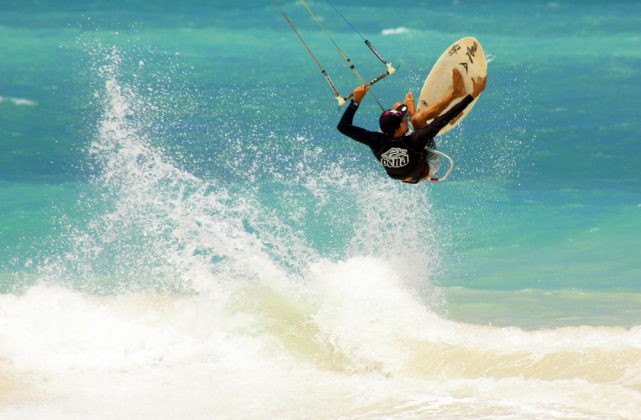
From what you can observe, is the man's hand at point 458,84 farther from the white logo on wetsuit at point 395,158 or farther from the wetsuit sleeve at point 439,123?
the white logo on wetsuit at point 395,158

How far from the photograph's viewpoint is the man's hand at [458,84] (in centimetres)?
1087

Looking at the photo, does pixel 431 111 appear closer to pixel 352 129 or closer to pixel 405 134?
pixel 405 134

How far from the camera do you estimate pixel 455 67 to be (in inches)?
438

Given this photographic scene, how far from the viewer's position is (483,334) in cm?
1265

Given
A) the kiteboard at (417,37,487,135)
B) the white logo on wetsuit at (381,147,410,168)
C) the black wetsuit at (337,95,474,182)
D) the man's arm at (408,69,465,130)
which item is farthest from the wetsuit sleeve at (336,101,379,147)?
the kiteboard at (417,37,487,135)

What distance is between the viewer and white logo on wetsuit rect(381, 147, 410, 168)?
33.3ft

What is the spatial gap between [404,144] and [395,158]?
179 millimetres

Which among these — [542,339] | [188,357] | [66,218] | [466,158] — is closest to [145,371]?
[188,357]

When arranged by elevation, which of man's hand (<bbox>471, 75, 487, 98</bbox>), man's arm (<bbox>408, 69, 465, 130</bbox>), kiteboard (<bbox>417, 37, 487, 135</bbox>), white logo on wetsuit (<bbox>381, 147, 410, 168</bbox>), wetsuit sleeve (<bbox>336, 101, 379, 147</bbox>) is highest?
kiteboard (<bbox>417, 37, 487, 135</bbox>)

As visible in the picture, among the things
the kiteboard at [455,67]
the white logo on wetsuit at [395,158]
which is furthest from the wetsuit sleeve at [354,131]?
the kiteboard at [455,67]

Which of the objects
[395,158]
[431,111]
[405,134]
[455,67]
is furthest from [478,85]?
[395,158]

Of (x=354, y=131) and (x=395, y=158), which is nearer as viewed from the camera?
(x=395, y=158)

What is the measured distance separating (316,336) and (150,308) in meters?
2.56

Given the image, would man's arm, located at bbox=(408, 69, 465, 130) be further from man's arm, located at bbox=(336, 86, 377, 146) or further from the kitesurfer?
man's arm, located at bbox=(336, 86, 377, 146)
